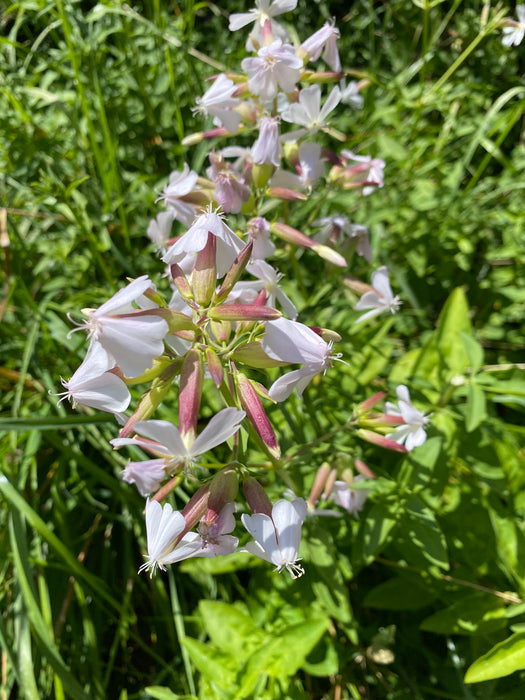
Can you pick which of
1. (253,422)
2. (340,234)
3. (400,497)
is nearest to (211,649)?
(400,497)

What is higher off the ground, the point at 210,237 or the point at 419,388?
the point at 210,237

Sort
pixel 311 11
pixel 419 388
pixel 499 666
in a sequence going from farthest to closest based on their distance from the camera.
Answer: pixel 311 11 → pixel 419 388 → pixel 499 666

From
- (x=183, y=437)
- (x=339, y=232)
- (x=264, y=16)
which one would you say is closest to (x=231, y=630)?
(x=183, y=437)

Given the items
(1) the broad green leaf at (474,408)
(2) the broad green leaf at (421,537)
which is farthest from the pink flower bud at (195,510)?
(1) the broad green leaf at (474,408)

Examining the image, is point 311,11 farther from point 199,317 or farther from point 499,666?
point 499,666

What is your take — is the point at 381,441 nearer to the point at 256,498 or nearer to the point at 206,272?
the point at 256,498

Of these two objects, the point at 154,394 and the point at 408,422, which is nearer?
the point at 154,394
